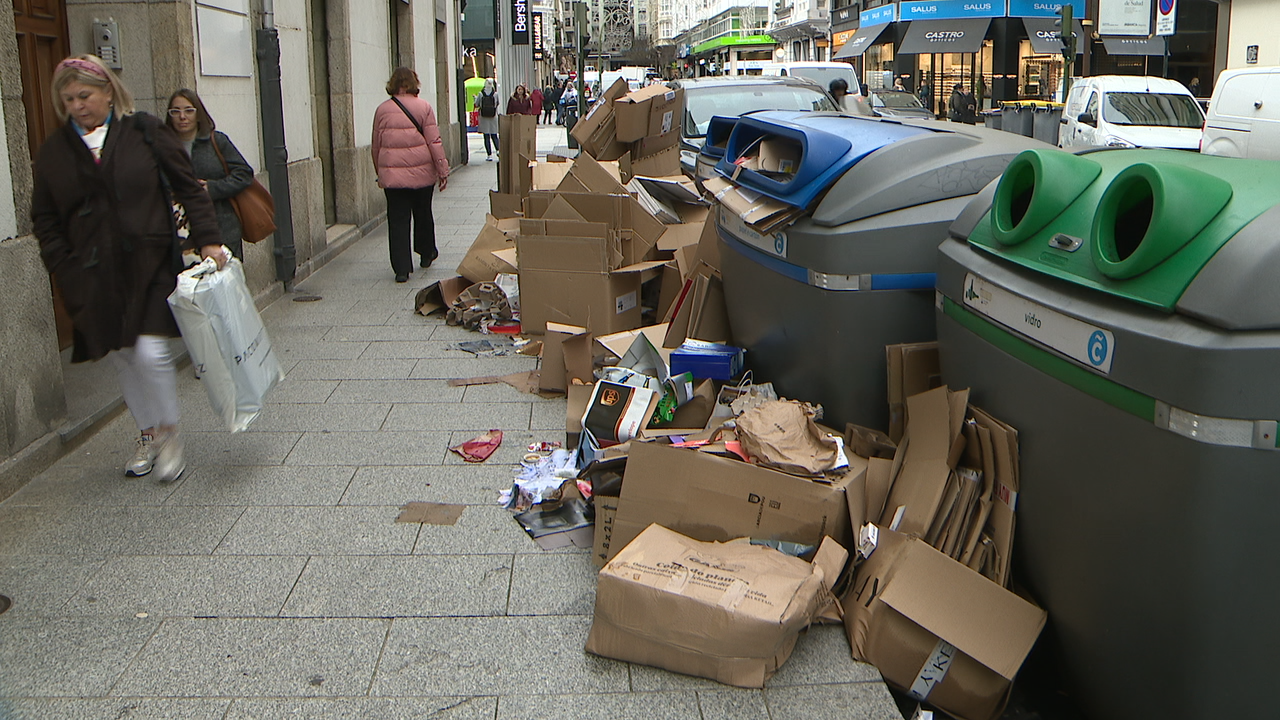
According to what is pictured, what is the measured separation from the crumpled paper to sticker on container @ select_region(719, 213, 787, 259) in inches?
36.4

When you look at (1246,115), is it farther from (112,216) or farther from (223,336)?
(112,216)

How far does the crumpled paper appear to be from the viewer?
3.60 metres

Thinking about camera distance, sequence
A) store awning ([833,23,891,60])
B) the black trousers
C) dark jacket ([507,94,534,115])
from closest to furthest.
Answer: the black trousers → dark jacket ([507,94,534,115]) → store awning ([833,23,891,60])

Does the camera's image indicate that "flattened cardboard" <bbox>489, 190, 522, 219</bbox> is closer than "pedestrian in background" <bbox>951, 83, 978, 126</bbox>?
Yes

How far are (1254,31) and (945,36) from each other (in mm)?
13356

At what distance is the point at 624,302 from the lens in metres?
6.58

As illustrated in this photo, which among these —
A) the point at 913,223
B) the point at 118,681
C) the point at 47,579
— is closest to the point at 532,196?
the point at 913,223

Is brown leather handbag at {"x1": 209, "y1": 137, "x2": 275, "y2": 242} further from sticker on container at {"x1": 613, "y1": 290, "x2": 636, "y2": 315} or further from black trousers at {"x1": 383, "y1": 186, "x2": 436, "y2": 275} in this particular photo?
black trousers at {"x1": 383, "y1": 186, "x2": 436, "y2": 275}

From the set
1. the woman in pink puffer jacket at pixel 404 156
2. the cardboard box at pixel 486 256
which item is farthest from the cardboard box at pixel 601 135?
the cardboard box at pixel 486 256

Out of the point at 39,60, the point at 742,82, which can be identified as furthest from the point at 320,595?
the point at 742,82

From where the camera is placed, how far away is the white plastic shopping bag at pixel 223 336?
439 cm

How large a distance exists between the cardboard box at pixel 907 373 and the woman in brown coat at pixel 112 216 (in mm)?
2626

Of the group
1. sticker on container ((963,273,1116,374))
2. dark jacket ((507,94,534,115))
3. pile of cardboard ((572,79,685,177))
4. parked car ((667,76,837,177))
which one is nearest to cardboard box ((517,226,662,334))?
pile of cardboard ((572,79,685,177))

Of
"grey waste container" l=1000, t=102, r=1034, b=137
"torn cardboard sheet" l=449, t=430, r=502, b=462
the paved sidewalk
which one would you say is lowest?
the paved sidewalk
